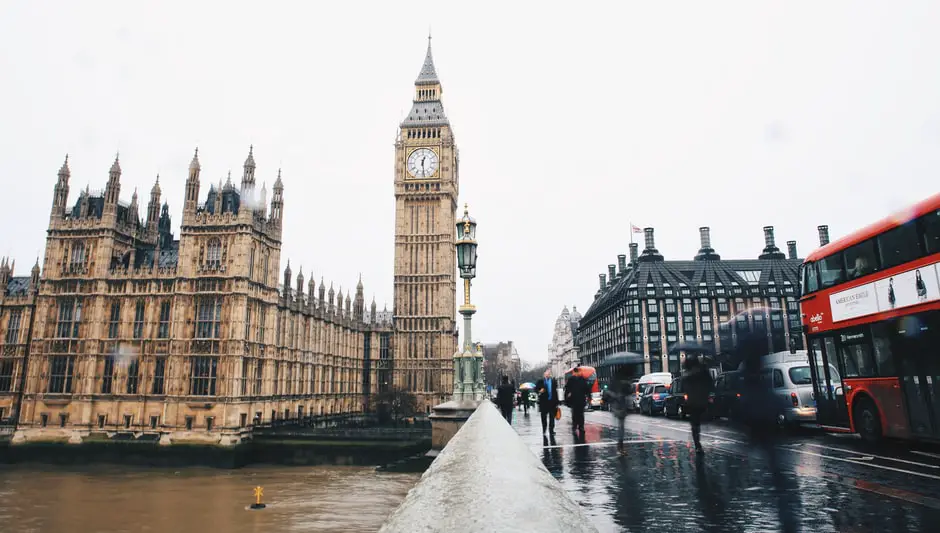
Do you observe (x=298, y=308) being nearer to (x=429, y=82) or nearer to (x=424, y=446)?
(x=424, y=446)

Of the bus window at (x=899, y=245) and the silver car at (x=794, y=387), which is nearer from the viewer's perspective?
the bus window at (x=899, y=245)

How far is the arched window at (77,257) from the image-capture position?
52.1 meters

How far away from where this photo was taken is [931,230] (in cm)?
1266

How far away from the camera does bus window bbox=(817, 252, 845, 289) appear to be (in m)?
15.8

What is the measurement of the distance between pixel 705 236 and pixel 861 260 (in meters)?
89.4

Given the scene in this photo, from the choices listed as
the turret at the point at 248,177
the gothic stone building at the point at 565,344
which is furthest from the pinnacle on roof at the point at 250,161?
the gothic stone building at the point at 565,344

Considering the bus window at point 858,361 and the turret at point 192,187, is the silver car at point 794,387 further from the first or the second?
the turret at point 192,187

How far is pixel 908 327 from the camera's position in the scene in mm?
13281

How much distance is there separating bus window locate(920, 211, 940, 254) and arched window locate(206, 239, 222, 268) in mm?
48390

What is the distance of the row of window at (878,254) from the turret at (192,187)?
158 feet

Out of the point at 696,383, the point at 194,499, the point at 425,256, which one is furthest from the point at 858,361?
the point at 425,256

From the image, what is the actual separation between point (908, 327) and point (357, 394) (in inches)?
2825

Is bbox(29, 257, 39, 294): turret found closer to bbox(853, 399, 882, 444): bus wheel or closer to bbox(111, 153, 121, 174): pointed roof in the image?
bbox(111, 153, 121, 174): pointed roof

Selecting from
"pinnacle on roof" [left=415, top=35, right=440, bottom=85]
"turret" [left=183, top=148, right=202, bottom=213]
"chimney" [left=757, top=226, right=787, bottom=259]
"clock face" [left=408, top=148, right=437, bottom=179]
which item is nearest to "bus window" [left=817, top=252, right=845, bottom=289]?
"turret" [left=183, top=148, right=202, bottom=213]
